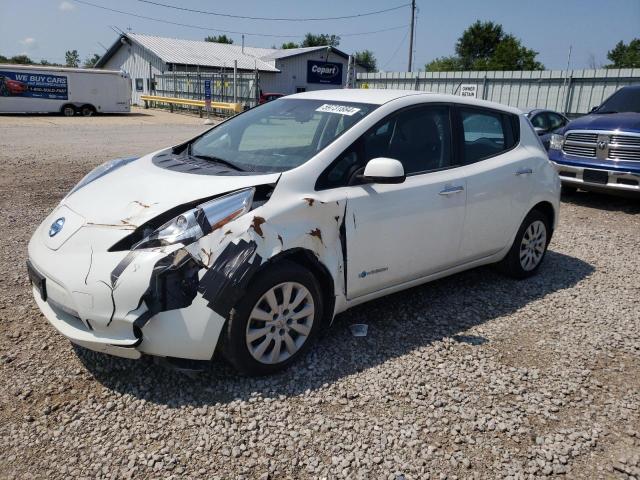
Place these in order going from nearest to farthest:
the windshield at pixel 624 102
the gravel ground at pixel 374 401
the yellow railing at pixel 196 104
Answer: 1. the gravel ground at pixel 374 401
2. the windshield at pixel 624 102
3. the yellow railing at pixel 196 104

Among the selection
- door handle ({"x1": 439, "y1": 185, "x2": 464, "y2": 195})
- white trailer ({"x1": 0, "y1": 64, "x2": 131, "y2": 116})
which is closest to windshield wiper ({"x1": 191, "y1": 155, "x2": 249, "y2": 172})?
door handle ({"x1": 439, "y1": 185, "x2": 464, "y2": 195})

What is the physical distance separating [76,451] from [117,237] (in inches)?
43.2

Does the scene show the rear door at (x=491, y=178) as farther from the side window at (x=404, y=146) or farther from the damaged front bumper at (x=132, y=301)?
the damaged front bumper at (x=132, y=301)

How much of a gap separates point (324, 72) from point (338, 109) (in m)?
42.2

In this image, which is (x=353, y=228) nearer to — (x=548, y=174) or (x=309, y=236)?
(x=309, y=236)

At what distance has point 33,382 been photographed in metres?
3.12

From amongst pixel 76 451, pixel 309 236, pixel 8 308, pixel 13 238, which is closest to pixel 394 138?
pixel 309 236

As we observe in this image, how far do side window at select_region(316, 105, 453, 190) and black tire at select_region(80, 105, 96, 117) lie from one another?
1066 inches

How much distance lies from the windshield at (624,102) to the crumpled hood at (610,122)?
26 cm

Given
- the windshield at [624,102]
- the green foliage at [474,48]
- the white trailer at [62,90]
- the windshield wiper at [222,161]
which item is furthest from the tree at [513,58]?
the windshield wiper at [222,161]

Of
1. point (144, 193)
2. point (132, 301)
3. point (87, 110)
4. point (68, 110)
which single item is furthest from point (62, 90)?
point (132, 301)

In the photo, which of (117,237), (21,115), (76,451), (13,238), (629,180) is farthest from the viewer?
(21,115)

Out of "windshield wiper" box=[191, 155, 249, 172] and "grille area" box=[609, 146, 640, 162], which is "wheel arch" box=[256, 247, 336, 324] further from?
"grille area" box=[609, 146, 640, 162]

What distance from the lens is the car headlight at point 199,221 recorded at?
285 cm
